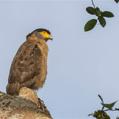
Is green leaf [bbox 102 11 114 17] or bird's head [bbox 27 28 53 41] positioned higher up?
bird's head [bbox 27 28 53 41]

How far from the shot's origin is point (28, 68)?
12.9 meters

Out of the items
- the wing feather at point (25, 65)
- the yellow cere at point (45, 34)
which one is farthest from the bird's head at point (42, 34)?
the wing feather at point (25, 65)

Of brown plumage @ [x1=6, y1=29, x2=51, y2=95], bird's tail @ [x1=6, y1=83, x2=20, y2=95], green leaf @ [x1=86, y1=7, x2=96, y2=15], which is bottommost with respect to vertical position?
bird's tail @ [x1=6, y1=83, x2=20, y2=95]

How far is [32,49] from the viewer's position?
1338cm

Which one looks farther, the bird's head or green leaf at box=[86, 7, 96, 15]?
the bird's head

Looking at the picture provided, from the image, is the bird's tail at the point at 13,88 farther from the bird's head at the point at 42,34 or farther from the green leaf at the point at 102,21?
the green leaf at the point at 102,21

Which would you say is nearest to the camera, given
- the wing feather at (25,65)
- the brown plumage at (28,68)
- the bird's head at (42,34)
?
the brown plumage at (28,68)

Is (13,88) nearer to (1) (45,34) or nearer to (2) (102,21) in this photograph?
(1) (45,34)

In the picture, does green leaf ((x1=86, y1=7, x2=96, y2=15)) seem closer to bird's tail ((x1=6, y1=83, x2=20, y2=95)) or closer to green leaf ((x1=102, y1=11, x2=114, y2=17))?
green leaf ((x1=102, y1=11, x2=114, y2=17))

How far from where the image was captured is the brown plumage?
40.7 ft

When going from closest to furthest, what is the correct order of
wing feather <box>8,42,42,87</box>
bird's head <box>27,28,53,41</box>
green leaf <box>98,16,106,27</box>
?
green leaf <box>98,16,106,27</box> < wing feather <box>8,42,42,87</box> < bird's head <box>27,28,53,41</box>

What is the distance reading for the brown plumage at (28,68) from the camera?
40.7 feet

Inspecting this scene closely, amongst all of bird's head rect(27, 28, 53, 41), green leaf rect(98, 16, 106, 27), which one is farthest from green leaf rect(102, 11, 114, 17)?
bird's head rect(27, 28, 53, 41)

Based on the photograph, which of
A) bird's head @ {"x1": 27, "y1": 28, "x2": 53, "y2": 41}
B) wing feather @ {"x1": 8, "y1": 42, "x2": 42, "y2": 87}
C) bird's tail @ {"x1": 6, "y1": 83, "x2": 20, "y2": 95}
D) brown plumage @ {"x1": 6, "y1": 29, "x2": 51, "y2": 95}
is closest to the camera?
bird's tail @ {"x1": 6, "y1": 83, "x2": 20, "y2": 95}
